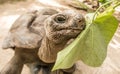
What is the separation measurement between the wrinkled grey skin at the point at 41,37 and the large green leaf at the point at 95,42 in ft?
0.45

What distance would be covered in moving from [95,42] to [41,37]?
19.5 inches

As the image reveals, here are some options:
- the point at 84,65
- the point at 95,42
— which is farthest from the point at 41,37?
the point at 95,42

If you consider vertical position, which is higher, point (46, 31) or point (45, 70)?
point (46, 31)

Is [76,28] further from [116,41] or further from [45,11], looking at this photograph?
[116,41]

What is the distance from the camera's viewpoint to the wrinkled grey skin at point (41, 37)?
0.68 m

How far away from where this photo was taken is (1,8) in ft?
A: 6.58

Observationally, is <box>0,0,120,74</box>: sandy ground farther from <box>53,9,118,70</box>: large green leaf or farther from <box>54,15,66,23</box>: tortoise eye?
<box>53,9,118,70</box>: large green leaf

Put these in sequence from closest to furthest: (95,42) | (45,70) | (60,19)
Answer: (95,42) → (60,19) → (45,70)

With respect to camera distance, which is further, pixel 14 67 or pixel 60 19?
pixel 14 67

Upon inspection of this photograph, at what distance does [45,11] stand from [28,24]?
14 cm

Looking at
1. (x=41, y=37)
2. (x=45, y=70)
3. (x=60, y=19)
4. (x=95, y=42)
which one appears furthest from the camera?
(x=45, y=70)

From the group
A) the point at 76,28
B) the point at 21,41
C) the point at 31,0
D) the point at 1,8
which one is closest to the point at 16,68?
the point at 21,41

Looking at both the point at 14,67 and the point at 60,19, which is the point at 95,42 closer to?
the point at 60,19

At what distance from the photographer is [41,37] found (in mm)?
940
